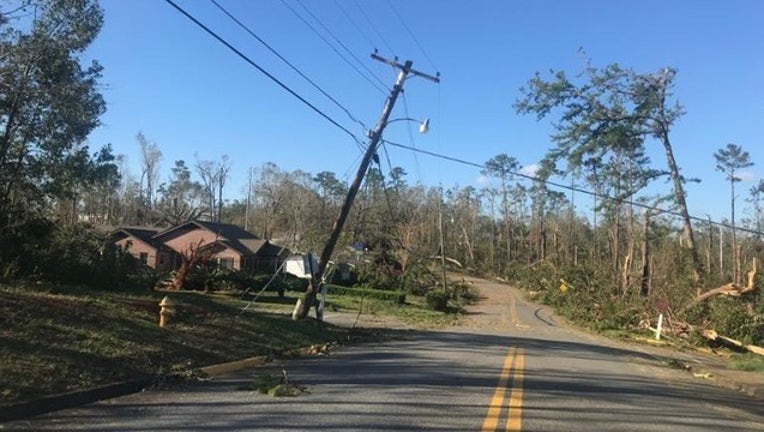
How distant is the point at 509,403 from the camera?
31.3ft

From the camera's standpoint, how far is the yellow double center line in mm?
7934

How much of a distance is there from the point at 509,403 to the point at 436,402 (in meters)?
1.08

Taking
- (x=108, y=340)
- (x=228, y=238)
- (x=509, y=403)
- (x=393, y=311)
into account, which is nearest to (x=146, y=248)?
(x=228, y=238)

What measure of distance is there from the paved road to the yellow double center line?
0.02m

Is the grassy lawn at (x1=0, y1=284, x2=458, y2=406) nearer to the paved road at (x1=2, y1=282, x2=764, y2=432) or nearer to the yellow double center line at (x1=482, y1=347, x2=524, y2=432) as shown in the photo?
the paved road at (x1=2, y1=282, x2=764, y2=432)

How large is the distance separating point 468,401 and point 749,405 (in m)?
6.06

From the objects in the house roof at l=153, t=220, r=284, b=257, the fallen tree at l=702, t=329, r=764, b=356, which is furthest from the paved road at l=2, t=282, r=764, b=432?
the house roof at l=153, t=220, r=284, b=257

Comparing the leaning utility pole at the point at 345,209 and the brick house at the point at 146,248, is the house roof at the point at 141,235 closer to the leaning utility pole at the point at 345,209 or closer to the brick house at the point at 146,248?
the brick house at the point at 146,248

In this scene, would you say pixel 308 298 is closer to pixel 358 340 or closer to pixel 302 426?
pixel 358 340

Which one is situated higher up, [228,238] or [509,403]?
[228,238]

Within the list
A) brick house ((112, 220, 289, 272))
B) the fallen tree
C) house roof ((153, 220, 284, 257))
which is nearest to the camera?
the fallen tree

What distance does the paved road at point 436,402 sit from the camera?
7.54 meters

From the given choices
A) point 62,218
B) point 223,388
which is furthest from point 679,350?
point 62,218

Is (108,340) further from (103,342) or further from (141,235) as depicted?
(141,235)
